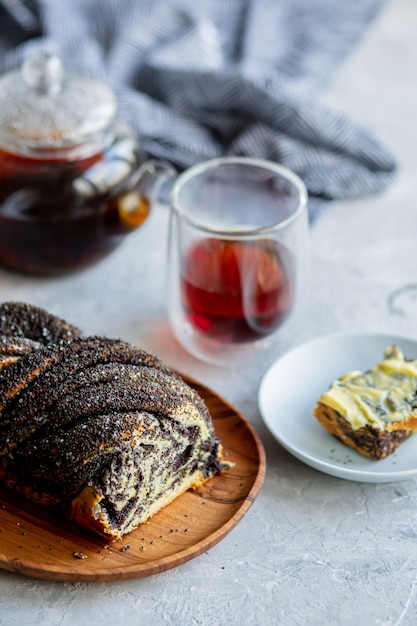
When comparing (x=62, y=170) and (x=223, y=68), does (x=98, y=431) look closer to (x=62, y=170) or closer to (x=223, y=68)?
(x=62, y=170)

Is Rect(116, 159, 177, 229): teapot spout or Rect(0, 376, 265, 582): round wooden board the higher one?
Rect(116, 159, 177, 229): teapot spout

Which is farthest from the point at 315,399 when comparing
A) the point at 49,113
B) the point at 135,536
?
the point at 49,113

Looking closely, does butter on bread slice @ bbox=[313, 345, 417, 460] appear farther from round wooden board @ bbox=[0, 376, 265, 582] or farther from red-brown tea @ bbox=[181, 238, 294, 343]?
red-brown tea @ bbox=[181, 238, 294, 343]

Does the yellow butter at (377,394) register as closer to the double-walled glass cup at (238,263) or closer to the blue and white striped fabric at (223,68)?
the double-walled glass cup at (238,263)

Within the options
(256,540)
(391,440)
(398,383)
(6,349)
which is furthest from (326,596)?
(6,349)

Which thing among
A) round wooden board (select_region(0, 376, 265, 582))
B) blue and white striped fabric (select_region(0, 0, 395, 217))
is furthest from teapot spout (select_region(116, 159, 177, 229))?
round wooden board (select_region(0, 376, 265, 582))

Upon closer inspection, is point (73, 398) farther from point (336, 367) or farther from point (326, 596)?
point (336, 367)
